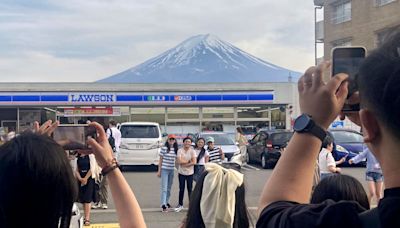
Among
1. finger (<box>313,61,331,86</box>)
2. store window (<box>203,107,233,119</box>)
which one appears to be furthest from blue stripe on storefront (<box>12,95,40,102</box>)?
finger (<box>313,61,331,86</box>)

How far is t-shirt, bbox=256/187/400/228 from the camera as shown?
1365 mm

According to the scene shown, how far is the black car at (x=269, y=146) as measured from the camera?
19422 mm

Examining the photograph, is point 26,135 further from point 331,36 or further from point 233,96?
point 331,36

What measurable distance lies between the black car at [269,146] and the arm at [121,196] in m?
16.7

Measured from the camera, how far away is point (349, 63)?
182 centimetres

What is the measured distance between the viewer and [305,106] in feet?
5.38

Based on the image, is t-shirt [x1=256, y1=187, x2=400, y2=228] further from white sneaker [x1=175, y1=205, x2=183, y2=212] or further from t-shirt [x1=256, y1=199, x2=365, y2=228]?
white sneaker [x1=175, y1=205, x2=183, y2=212]

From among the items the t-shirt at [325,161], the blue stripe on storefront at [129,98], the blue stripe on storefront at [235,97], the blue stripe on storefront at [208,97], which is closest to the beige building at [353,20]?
the blue stripe on storefront at [235,97]

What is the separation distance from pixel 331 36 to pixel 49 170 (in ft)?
126

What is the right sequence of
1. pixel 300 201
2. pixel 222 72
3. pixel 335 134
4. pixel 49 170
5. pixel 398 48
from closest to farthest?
pixel 398 48
pixel 300 201
pixel 49 170
pixel 335 134
pixel 222 72

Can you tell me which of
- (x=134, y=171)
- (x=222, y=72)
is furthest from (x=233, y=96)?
(x=222, y=72)

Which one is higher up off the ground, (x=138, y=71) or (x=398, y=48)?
(x=138, y=71)

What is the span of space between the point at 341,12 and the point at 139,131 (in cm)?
2414

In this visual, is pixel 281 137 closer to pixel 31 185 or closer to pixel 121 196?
pixel 121 196
